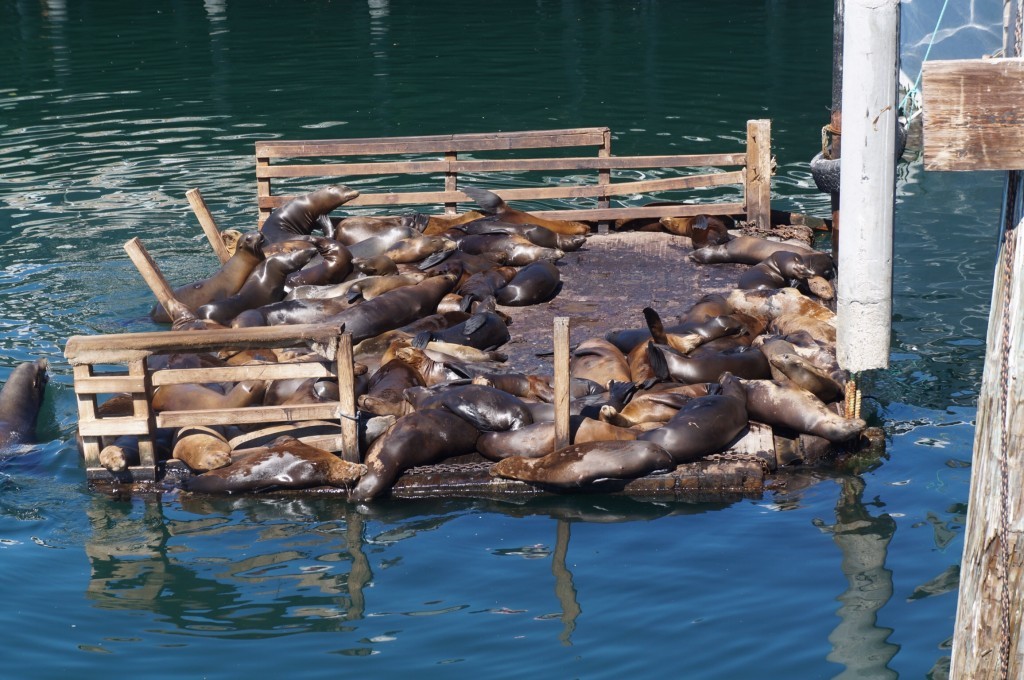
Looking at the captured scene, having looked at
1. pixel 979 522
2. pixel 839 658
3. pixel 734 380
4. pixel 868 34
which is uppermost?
pixel 868 34

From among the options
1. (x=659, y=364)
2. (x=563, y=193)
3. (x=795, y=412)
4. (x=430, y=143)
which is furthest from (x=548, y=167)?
(x=795, y=412)

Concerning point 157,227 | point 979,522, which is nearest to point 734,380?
point 979,522

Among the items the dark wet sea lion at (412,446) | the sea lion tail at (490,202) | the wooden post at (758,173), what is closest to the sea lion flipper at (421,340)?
the dark wet sea lion at (412,446)

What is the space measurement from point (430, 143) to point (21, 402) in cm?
520

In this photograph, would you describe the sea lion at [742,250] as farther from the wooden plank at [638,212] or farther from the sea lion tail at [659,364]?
the sea lion tail at [659,364]

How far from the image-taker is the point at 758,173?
12539mm

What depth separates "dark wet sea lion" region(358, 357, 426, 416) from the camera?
8.52 metres

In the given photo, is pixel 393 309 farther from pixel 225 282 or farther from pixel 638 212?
pixel 638 212

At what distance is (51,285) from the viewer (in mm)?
12539

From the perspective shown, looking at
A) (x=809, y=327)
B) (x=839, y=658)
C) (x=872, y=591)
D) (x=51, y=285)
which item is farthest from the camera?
(x=51, y=285)

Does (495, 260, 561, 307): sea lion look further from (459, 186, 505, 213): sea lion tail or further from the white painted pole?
the white painted pole

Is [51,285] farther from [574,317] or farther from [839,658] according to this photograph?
[839,658]

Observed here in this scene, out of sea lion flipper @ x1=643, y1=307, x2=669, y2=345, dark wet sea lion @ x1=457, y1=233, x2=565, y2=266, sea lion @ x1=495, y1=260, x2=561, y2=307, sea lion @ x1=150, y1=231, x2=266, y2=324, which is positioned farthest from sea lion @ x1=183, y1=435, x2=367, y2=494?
dark wet sea lion @ x1=457, y1=233, x2=565, y2=266

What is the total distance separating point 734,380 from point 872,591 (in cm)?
212
